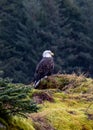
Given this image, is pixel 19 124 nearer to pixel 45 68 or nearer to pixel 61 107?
pixel 61 107

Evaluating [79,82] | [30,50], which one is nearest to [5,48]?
[30,50]

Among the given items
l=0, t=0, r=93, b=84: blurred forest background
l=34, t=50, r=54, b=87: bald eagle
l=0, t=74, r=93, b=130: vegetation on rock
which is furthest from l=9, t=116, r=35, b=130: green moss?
l=0, t=0, r=93, b=84: blurred forest background

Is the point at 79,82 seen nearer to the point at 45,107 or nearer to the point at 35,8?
the point at 45,107

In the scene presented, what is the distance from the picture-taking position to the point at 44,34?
45469 millimetres

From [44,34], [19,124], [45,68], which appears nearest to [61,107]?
[19,124]

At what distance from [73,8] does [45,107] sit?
43.1m

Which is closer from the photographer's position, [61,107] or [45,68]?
[61,107]

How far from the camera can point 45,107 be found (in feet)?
19.8

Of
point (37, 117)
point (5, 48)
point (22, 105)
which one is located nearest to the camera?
point (22, 105)

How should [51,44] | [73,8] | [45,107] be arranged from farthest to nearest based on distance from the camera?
[73,8] → [51,44] → [45,107]

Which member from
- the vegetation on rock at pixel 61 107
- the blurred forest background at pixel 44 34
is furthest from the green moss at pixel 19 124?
the blurred forest background at pixel 44 34

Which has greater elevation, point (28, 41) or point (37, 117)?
point (37, 117)

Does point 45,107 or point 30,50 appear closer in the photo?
point 45,107

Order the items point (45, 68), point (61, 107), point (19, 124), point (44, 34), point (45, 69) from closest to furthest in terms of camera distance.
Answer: point (19, 124) < point (61, 107) < point (45, 69) < point (45, 68) < point (44, 34)
